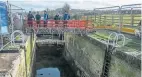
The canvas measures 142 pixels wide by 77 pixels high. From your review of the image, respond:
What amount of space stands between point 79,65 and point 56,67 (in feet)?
15.5

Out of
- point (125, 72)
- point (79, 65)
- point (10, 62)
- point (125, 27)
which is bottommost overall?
point (79, 65)

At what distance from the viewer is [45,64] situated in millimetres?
21500

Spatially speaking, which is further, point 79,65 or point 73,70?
point 73,70

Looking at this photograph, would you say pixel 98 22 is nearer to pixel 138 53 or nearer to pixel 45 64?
pixel 45 64

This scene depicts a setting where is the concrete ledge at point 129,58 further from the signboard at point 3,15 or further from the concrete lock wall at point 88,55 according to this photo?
the signboard at point 3,15

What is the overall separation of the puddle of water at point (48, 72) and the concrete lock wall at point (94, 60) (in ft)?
6.39

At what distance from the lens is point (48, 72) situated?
19.5 metres

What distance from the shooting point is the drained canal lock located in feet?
62.4

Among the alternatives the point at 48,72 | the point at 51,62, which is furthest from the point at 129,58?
the point at 51,62

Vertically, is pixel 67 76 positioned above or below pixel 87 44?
below

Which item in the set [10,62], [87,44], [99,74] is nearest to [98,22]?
[87,44]

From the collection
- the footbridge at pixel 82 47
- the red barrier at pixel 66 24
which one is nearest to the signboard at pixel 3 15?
the footbridge at pixel 82 47

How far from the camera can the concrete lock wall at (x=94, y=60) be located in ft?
27.8

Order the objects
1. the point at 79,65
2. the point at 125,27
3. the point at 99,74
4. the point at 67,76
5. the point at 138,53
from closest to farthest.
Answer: the point at 138,53
the point at 99,74
the point at 125,27
the point at 79,65
the point at 67,76
